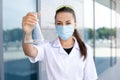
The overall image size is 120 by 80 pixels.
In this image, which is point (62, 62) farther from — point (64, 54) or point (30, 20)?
point (30, 20)

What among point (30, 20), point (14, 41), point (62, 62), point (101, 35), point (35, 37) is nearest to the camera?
point (30, 20)

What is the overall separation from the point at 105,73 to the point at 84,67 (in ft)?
20.7

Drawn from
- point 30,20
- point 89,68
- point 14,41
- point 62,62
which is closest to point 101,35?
point 14,41

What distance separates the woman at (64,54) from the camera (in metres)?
1.75

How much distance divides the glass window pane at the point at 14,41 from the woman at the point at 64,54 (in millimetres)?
1249

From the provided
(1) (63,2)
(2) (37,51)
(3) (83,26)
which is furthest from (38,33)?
(3) (83,26)

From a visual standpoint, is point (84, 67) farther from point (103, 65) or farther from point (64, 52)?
point (103, 65)

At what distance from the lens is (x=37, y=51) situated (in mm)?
1771

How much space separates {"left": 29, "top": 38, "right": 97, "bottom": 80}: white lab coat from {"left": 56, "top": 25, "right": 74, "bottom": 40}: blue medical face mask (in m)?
0.05

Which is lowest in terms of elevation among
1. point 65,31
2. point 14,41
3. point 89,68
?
point 89,68

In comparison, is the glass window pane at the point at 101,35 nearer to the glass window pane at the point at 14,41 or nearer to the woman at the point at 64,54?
the glass window pane at the point at 14,41

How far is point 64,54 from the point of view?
1.77 meters

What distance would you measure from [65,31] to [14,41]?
1.49 metres

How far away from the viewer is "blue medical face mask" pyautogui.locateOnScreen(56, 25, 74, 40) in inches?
69.8
